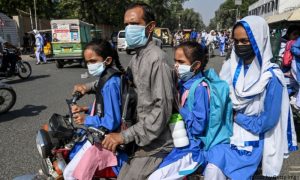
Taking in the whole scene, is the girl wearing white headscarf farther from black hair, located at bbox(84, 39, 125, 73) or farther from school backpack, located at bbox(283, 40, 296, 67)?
school backpack, located at bbox(283, 40, 296, 67)

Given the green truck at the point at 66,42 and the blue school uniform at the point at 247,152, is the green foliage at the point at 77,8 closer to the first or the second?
the green truck at the point at 66,42

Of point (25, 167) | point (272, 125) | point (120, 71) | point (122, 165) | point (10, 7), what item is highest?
point (10, 7)

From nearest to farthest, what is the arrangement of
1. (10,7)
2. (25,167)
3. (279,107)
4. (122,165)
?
(279,107), (122,165), (25,167), (10,7)

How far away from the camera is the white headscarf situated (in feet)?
7.00

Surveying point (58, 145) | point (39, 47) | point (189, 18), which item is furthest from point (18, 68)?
point (189, 18)

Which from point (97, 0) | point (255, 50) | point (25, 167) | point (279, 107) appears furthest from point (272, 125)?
point (97, 0)

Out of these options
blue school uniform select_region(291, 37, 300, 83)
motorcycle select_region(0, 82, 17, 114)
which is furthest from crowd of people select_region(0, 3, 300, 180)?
motorcycle select_region(0, 82, 17, 114)

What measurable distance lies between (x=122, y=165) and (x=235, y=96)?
900 mm

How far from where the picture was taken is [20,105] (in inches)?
308

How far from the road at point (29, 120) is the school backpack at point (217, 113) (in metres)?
2.33

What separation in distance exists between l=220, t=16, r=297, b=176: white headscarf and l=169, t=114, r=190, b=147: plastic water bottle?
37 centimetres

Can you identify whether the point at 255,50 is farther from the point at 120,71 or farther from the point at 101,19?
the point at 101,19

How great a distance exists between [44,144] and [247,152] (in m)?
1.38

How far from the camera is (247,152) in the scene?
87.4 inches
